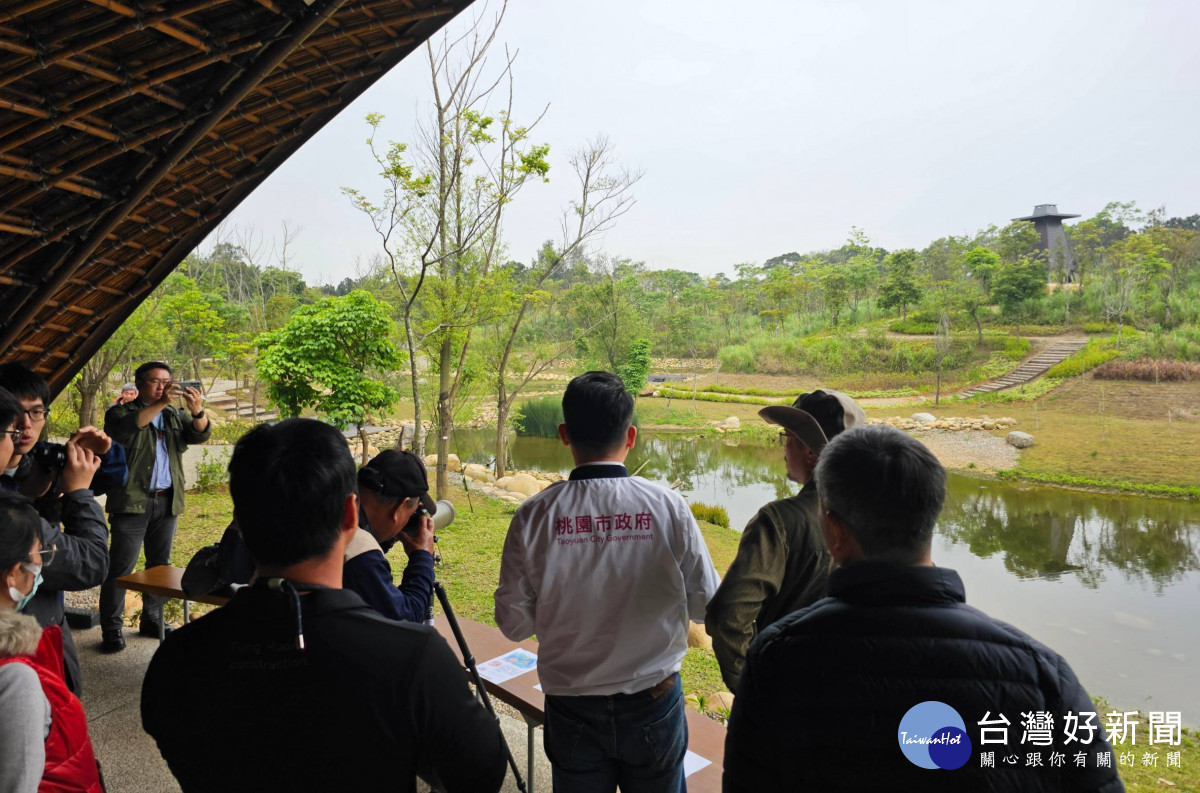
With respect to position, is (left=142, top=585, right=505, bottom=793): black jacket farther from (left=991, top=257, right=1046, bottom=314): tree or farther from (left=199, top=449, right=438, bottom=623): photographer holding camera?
(left=991, top=257, right=1046, bottom=314): tree

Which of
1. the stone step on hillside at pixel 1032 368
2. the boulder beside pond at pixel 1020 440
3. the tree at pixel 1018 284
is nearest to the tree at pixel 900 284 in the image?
the tree at pixel 1018 284

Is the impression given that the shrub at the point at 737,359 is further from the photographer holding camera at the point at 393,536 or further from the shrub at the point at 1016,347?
the photographer holding camera at the point at 393,536

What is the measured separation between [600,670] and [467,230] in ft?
27.0

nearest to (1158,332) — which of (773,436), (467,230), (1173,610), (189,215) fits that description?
(773,436)

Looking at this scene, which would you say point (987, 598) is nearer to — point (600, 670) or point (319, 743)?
point (600, 670)

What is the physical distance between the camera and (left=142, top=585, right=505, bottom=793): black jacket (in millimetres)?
834

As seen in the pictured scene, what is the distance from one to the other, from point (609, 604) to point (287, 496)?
2.42ft

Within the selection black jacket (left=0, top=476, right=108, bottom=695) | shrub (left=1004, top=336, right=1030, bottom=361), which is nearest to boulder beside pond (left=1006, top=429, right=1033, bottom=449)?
shrub (left=1004, top=336, right=1030, bottom=361)

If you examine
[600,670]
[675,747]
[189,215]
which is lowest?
[675,747]

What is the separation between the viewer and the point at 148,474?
3.38 metres

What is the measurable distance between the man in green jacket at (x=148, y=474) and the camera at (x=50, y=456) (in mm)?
1202

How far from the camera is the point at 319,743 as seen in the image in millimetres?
840

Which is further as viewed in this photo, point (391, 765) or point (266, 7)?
point (266, 7)

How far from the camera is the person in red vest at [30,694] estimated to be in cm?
111
